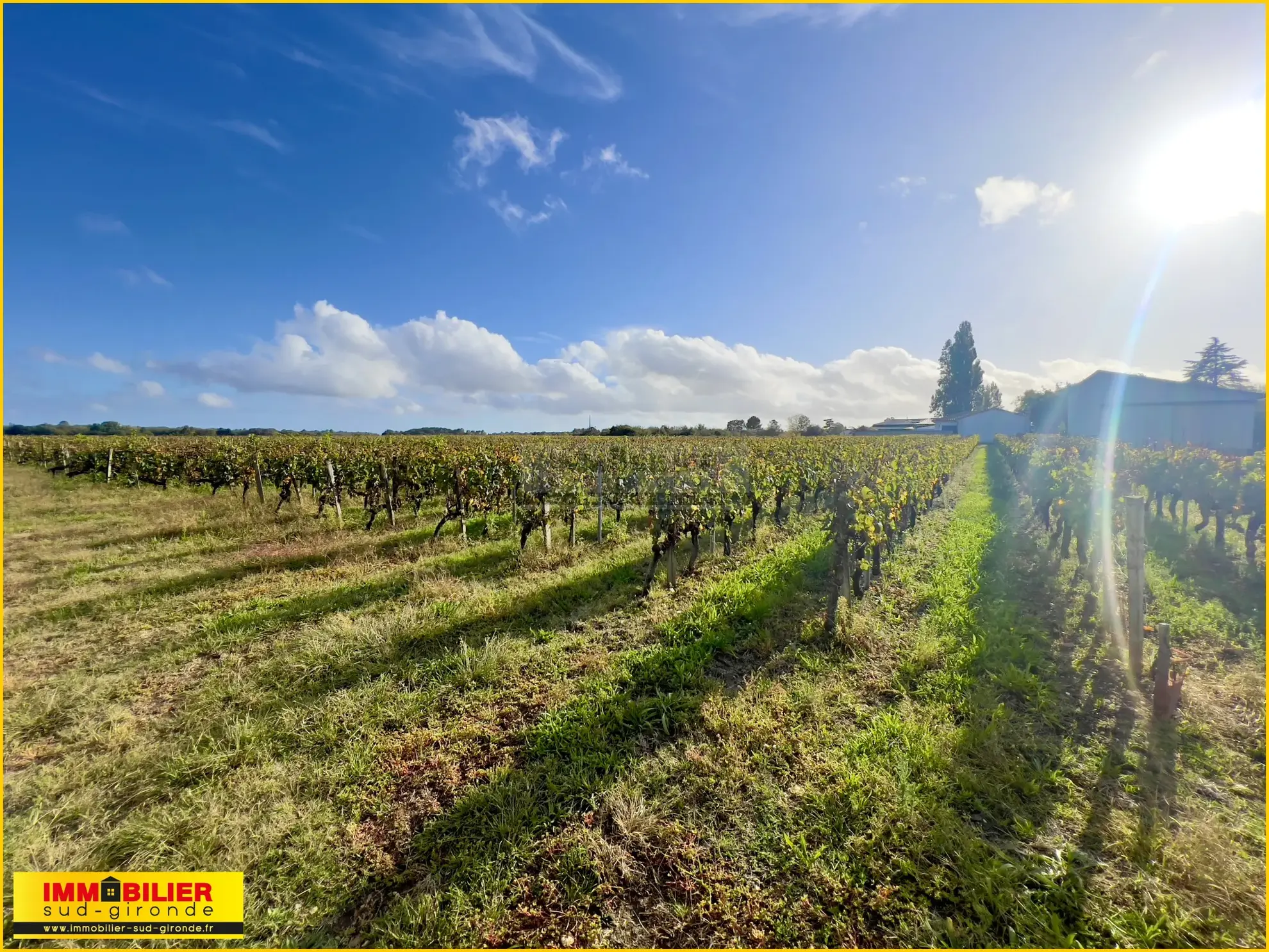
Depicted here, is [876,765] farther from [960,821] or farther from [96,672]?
[96,672]

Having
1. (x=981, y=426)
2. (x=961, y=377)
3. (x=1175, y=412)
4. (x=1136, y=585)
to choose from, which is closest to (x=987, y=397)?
(x=961, y=377)

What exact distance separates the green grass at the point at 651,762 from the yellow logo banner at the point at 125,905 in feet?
0.34

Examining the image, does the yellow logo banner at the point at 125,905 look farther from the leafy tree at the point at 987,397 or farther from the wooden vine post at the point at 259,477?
the leafy tree at the point at 987,397

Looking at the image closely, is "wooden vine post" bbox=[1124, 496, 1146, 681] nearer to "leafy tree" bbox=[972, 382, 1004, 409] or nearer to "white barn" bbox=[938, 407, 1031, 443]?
"white barn" bbox=[938, 407, 1031, 443]

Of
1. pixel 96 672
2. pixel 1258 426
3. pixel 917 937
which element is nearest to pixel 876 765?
pixel 917 937

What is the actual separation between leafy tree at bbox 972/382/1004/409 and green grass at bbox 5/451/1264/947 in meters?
75.3

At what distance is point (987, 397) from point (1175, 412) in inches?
2299

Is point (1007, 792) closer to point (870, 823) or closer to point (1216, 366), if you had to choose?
point (870, 823)

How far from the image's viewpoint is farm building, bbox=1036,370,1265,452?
2261cm

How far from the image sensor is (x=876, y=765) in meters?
3.27

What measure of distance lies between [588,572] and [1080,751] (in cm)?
576

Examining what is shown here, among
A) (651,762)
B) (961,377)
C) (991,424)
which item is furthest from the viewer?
(961,377)

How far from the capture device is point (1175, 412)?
945 inches

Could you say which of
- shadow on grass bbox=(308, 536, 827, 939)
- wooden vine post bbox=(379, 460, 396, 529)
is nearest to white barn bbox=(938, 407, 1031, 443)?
shadow on grass bbox=(308, 536, 827, 939)
